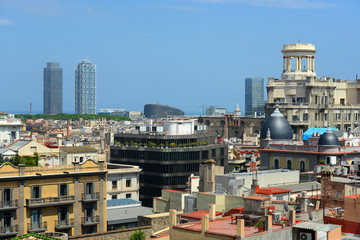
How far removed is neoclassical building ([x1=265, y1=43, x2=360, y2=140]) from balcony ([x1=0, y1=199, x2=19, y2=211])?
102 m

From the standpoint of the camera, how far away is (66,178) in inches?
2963

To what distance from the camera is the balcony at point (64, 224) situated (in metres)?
73.4

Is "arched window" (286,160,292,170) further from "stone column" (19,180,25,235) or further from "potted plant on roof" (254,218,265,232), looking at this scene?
"potted plant on roof" (254,218,265,232)

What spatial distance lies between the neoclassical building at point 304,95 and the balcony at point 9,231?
337 feet

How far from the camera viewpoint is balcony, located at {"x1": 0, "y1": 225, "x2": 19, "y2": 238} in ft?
229

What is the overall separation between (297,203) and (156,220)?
1513 centimetres

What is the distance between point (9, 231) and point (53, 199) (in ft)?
17.5

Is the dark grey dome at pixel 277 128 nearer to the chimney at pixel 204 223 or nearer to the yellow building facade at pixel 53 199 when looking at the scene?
the yellow building facade at pixel 53 199

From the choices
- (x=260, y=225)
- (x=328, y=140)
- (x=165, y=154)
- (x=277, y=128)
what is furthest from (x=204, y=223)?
(x=165, y=154)

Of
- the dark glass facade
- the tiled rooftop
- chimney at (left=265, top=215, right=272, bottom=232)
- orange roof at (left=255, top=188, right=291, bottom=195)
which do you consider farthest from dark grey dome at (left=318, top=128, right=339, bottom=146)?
chimney at (left=265, top=215, right=272, bottom=232)

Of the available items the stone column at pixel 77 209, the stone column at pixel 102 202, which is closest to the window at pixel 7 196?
the stone column at pixel 77 209

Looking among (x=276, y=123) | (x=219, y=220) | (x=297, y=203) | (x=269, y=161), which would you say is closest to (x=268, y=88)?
(x=276, y=123)

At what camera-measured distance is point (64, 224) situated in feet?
244

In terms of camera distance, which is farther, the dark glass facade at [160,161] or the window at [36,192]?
the dark glass facade at [160,161]
